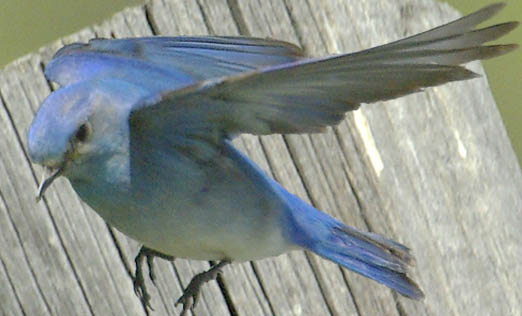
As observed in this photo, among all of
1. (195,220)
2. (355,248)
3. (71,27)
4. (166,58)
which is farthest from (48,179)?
(71,27)

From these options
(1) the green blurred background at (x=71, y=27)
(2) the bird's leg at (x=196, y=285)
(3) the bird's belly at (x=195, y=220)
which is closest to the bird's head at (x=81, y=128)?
(3) the bird's belly at (x=195, y=220)

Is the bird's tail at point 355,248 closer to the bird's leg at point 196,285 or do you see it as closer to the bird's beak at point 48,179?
the bird's leg at point 196,285

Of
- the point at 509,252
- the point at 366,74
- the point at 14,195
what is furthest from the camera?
the point at 509,252

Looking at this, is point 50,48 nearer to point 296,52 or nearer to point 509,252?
point 296,52

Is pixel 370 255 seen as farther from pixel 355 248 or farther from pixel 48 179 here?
pixel 48 179

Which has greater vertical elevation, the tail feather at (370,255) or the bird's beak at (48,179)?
the bird's beak at (48,179)

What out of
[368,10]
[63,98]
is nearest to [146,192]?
[63,98]

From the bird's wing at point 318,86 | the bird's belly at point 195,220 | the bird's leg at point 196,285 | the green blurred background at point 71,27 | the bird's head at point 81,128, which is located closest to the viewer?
the bird's wing at point 318,86
